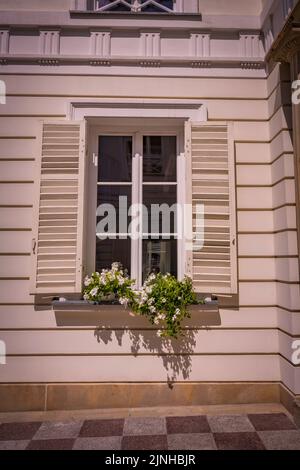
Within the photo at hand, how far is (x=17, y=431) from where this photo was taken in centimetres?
273

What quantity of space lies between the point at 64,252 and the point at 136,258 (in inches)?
29.7

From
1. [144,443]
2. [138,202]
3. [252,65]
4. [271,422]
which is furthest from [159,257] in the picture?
[252,65]

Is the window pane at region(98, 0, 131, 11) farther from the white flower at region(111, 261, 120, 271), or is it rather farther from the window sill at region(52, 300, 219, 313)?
the window sill at region(52, 300, 219, 313)

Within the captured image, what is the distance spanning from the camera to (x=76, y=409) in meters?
3.08

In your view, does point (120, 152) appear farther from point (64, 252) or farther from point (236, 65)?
point (236, 65)

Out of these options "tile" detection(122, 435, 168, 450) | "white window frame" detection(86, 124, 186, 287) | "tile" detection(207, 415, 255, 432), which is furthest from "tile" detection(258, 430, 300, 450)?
"white window frame" detection(86, 124, 186, 287)

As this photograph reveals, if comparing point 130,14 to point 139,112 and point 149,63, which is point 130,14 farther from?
point 139,112

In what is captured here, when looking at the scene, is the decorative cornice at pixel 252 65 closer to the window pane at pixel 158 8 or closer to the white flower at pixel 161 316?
the window pane at pixel 158 8

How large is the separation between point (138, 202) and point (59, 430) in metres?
2.29

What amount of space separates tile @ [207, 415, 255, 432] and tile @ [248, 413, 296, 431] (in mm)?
65

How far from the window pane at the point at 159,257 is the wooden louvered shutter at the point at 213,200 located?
11.1 inches

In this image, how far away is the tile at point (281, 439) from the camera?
2430 millimetres

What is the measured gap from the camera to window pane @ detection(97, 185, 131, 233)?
3434 mm

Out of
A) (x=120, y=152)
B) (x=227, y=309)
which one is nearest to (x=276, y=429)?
(x=227, y=309)
